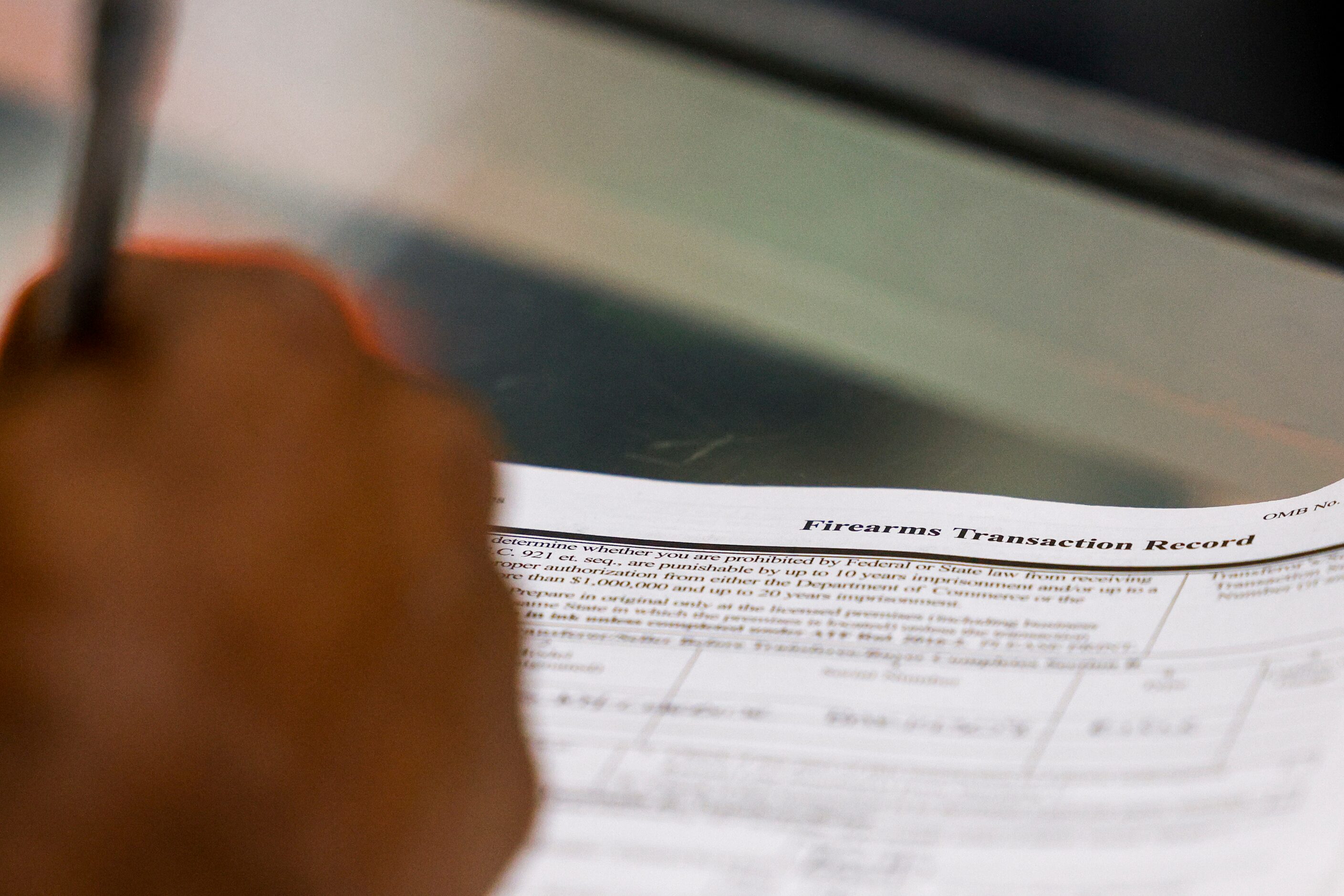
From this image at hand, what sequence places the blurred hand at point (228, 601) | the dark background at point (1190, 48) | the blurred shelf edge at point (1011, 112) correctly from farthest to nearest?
the dark background at point (1190, 48)
the blurred shelf edge at point (1011, 112)
the blurred hand at point (228, 601)

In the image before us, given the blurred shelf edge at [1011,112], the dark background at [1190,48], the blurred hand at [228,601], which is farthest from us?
the dark background at [1190,48]

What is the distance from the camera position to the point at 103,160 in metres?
0.21

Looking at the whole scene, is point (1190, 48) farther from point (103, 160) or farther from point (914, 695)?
point (103, 160)

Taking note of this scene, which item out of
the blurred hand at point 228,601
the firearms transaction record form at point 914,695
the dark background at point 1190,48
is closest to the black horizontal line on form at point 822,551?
the firearms transaction record form at point 914,695

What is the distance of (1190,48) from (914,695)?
0.31 metres

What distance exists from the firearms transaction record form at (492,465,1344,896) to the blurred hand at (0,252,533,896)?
114mm

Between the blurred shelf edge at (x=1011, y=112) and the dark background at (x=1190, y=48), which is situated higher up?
the dark background at (x=1190, y=48)

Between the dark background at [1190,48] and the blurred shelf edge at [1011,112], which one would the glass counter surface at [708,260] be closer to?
the blurred shelf edge at [1011,112]

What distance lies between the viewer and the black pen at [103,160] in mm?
193

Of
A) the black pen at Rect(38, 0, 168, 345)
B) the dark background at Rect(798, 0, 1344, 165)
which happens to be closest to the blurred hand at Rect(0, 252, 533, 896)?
the black pen at Rect(38, 0, 168, 345)

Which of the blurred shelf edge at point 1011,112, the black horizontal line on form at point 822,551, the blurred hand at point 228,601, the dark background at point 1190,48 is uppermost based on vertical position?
the dark background at point 1190,48

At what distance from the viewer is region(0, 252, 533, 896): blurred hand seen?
178mm

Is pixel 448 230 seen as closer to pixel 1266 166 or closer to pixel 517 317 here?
pixel 517 317

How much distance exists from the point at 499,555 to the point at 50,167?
0.17m
